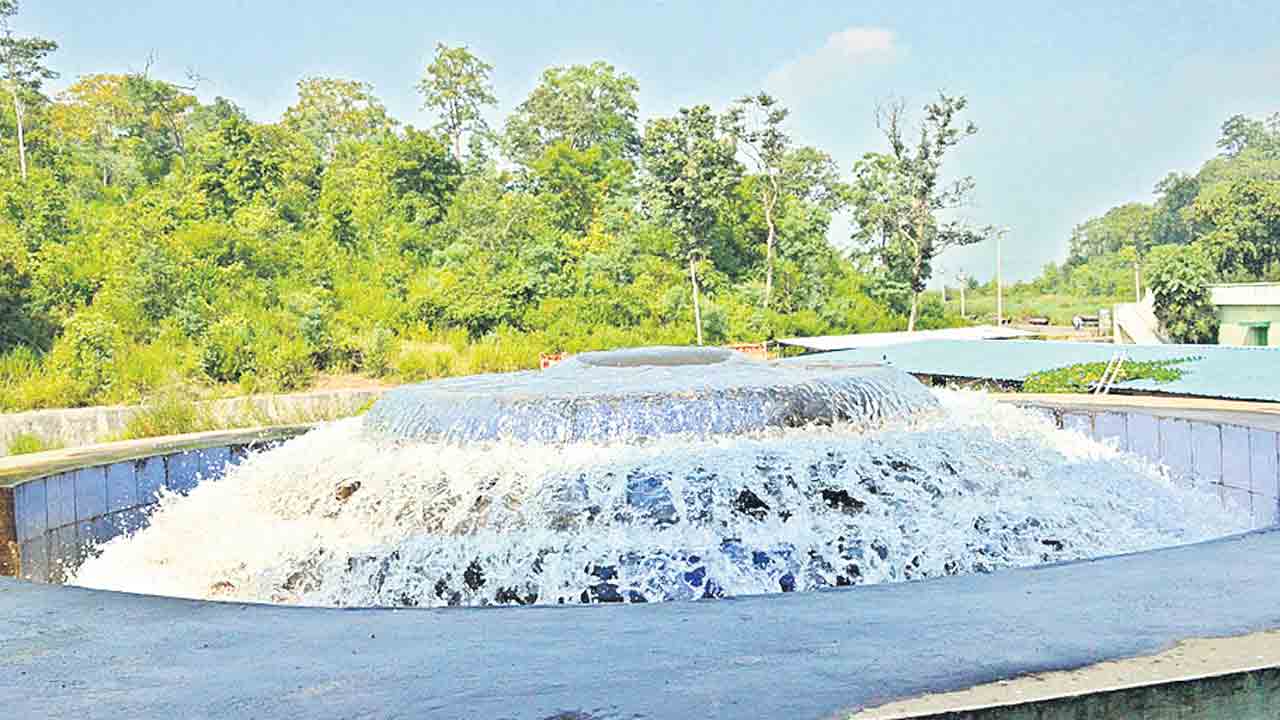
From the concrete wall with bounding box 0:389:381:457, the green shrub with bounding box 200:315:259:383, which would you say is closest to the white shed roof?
the concrete wall with bounding box 0:389:381:457

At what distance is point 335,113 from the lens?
119 feet

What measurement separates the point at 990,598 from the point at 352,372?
55.0 feet

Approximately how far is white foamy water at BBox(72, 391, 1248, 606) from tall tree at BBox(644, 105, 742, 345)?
1798cm

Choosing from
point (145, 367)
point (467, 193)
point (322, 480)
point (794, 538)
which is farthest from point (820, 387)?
point (467, 193)

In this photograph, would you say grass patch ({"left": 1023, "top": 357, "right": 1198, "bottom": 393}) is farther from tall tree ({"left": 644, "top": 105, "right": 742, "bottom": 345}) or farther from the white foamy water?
tall tree ({"left": 644, "top": 105, "right": 742, "bottom": 345})

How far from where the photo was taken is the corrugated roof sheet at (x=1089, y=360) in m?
Answer: 9.19

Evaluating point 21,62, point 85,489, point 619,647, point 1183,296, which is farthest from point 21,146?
point 619,647

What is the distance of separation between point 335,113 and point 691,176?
690 inches

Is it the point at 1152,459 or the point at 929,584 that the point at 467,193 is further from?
the point at 929,584

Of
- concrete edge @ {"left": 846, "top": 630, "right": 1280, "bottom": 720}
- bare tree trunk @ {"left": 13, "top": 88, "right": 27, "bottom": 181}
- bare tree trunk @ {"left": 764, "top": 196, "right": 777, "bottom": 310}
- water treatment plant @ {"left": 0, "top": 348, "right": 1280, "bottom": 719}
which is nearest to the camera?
concrete edge @ {"left": 846, "top": 630, "right": 1280, "bottom": 720}

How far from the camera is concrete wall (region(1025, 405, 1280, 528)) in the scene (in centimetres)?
546

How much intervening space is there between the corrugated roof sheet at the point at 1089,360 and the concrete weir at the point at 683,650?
18.2ft

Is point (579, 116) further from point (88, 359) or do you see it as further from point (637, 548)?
point (637, 548)

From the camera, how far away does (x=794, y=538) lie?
4.43 metres
